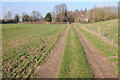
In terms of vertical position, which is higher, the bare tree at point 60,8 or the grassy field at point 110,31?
the bare tree at point 60,8

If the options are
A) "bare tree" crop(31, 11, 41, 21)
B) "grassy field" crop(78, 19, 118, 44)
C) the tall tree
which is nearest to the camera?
"grassy field" crop(78, 19, 118, 44)

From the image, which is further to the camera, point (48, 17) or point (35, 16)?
point (35, 16)

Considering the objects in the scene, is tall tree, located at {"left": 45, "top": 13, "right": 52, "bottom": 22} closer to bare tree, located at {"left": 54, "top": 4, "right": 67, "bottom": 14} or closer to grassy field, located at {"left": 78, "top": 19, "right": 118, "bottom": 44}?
bare tree, located at {"left": 54, "top": 4, "right": 67, "bottom": 14}

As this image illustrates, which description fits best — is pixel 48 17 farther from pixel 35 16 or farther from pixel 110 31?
pixel 110 31

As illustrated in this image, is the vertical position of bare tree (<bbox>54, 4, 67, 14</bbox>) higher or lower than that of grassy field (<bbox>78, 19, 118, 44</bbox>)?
higher

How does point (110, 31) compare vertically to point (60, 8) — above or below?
below

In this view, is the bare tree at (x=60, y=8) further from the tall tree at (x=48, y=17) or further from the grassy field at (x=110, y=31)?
the grassy field at (x=110, y=31)

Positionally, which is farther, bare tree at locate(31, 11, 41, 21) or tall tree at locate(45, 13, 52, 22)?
bare tree at locate(31, 11, 41, 21)

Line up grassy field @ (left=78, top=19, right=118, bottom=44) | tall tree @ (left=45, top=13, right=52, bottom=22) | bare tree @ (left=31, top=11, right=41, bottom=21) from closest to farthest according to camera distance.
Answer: grassy field @ (left=78, top=19, right=118, bottom=44) < tall tree @ (left=45, top=13, right=52, bottom=22) < bare tree @ (left=31, top=11, right=41, bottom=21)

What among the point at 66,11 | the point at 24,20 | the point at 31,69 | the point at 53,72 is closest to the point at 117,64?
the point at 53,72

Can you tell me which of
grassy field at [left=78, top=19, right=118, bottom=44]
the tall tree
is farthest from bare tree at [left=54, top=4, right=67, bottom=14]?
grassy field at [left=78, top=19, right=118, bottom=44]

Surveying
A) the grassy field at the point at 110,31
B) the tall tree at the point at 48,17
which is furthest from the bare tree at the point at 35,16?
the grassy field at the point at 110,31

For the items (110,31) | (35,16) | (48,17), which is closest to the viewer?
(110,31)

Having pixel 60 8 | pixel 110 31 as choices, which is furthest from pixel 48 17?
pixel 110 31
